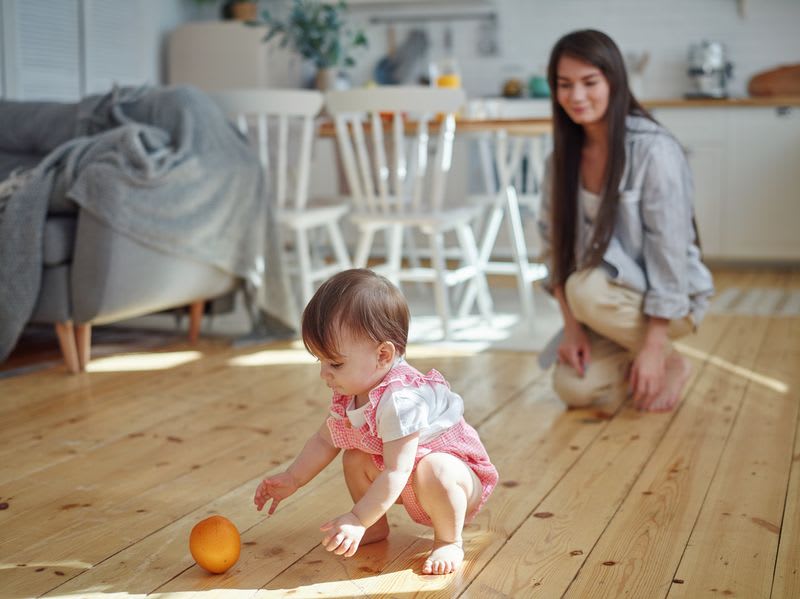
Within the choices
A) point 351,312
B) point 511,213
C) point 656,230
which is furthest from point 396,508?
point 511,213

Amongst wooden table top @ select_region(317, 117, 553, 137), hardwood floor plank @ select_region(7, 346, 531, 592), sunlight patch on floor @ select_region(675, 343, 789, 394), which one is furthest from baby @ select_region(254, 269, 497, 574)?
wooden table top @ select_region(317, 117, 553, 137)

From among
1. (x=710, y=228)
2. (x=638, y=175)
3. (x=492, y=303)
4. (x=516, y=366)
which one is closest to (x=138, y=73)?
(x=492, y=303)

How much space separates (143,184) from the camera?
3.17 metres

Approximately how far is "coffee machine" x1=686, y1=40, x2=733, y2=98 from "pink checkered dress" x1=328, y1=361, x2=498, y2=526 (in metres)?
4.64

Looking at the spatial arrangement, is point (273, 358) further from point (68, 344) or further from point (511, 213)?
point (511, 213)

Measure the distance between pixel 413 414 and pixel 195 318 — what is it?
88.5 inches

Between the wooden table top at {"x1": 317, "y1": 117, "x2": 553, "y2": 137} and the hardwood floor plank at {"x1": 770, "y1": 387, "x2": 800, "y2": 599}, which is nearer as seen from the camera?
the hardwood floor plank at {"x1": 770, "y1": 387, "x2": 800, "y2": 599}

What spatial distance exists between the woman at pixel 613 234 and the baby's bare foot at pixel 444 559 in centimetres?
109

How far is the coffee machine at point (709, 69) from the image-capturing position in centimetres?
597

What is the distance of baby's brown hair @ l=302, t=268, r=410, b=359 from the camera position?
4.98 ft

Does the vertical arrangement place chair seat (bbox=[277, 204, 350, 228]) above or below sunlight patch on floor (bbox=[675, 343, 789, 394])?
above

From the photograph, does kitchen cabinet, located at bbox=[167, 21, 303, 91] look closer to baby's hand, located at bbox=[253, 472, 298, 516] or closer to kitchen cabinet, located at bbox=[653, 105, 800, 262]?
kitchen cabinet, located at bbox=[653, 105, 800, 262]

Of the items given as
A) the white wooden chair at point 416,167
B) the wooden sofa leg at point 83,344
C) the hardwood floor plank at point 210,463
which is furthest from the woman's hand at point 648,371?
the wooden sofa leg at point 83,344

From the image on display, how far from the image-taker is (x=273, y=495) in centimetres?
167
